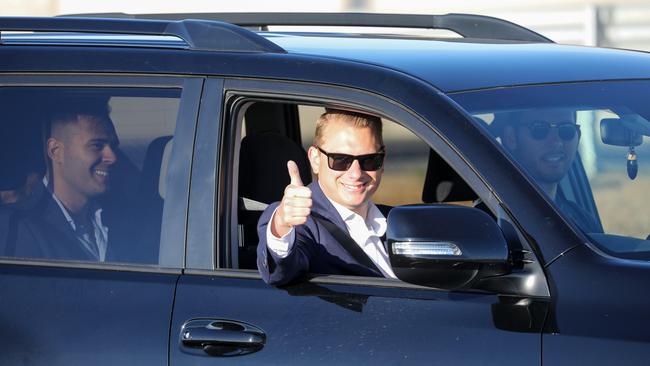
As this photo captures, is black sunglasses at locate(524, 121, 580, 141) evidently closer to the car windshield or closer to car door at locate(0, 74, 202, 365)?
the car windshield

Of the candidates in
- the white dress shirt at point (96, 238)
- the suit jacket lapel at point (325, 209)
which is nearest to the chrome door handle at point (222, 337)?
the white dress shirt at point (96, 238)

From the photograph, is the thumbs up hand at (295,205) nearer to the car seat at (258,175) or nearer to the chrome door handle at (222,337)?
the chrome door handle at (222,337)

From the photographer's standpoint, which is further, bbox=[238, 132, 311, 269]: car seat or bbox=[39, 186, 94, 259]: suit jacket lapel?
bbox=[238, 132, 311, 269]: car seat

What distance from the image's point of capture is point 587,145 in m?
A: 3.35

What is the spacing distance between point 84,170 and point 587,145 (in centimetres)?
128

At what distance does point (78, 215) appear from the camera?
3436 mm

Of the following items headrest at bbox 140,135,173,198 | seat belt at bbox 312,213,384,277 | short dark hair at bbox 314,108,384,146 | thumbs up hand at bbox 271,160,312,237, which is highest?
short dark hair at bbox 314,108,384,146

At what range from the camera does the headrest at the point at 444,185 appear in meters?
4.12

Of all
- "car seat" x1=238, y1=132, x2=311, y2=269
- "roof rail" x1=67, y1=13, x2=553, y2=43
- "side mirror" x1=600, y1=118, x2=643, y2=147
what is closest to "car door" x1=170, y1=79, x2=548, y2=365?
"car seat" x1=238, y1=132, x2=311, y2=269

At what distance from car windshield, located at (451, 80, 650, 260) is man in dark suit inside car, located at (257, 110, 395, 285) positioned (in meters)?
0.37

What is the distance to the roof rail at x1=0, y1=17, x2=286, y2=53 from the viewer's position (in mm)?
3400

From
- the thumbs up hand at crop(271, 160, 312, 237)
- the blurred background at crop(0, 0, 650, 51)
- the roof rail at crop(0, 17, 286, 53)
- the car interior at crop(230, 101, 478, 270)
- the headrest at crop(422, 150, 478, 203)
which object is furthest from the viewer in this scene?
the blurred background at crop(0, 0, 650, 51)

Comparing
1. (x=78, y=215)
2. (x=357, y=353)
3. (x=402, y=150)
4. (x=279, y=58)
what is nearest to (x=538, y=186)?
(x=357, y=353)

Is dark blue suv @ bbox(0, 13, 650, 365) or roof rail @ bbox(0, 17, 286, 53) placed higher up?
roof rail @ bbox(0, 17, 286, 53)
